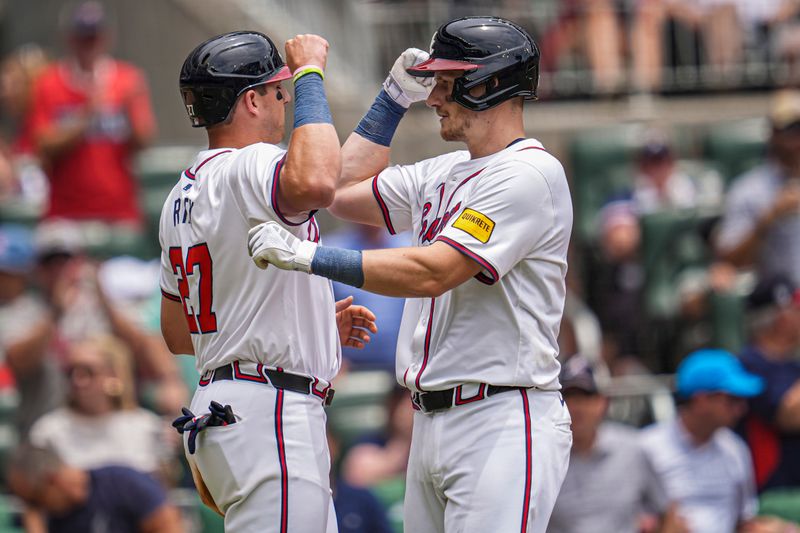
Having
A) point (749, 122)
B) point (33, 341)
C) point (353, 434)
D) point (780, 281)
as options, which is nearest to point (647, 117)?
point (749, 122)

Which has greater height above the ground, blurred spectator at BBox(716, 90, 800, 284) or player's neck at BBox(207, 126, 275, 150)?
player's neck at BBox(207, 126, 275, 150)

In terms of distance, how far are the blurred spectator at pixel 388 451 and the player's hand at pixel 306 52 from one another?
10.3 ft

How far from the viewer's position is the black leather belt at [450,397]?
3.93 metres

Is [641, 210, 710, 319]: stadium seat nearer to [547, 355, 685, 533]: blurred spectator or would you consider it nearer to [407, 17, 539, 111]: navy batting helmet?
[547, 355, 685, 533]: blurred spectator

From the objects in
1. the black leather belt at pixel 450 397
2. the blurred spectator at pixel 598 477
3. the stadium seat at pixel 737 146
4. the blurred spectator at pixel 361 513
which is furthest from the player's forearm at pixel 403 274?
the stadium seat at pixel 737 146

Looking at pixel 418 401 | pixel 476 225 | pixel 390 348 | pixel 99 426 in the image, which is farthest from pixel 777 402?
pixel 476 225

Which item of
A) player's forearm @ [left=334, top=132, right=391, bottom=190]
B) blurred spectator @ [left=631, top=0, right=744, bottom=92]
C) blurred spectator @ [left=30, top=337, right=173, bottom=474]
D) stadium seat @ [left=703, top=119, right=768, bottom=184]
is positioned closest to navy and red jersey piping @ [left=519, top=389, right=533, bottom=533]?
player's forearm @ [left=334, top=132, right=391, bottom=190]

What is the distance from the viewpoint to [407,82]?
14.4 ft

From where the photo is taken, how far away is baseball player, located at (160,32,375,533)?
3.80 meters

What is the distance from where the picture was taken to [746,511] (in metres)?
6.83

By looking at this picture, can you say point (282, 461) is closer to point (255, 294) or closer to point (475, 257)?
point (255, 294)

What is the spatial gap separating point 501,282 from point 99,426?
353cm

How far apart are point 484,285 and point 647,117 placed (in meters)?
7.43

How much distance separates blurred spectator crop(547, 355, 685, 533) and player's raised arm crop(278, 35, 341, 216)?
8.24 ft
